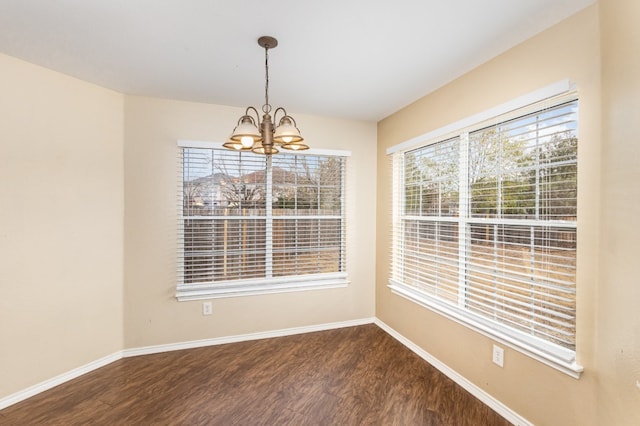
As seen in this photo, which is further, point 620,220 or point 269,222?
point 269,222

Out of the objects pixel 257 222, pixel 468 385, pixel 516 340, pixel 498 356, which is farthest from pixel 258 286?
pixel 516 340

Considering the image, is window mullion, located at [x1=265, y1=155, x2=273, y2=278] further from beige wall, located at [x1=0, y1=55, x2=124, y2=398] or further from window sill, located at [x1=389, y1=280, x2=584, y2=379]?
window sill, located at [x1=389, y1=280, x2=584, y2=379]

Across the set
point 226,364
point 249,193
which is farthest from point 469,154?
point 226,364

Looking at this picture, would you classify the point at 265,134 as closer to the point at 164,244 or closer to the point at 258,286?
the point at 164,244

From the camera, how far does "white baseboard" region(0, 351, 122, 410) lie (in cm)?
227

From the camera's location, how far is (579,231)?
1.72 meters

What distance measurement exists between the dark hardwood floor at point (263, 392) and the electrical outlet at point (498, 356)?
36 cm

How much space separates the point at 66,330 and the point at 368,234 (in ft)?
10.4

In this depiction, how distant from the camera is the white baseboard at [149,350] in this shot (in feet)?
7.70

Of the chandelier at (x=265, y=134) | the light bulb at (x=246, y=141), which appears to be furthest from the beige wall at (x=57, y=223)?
the light bulb at (x=246, y=141)

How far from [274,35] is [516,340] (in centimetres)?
259

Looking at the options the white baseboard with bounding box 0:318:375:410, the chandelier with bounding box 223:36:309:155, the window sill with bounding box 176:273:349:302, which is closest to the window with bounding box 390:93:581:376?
the window sill with bounding box 176:273:349:302

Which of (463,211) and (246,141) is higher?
(246,141)

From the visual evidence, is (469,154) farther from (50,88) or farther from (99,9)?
(50,88)
